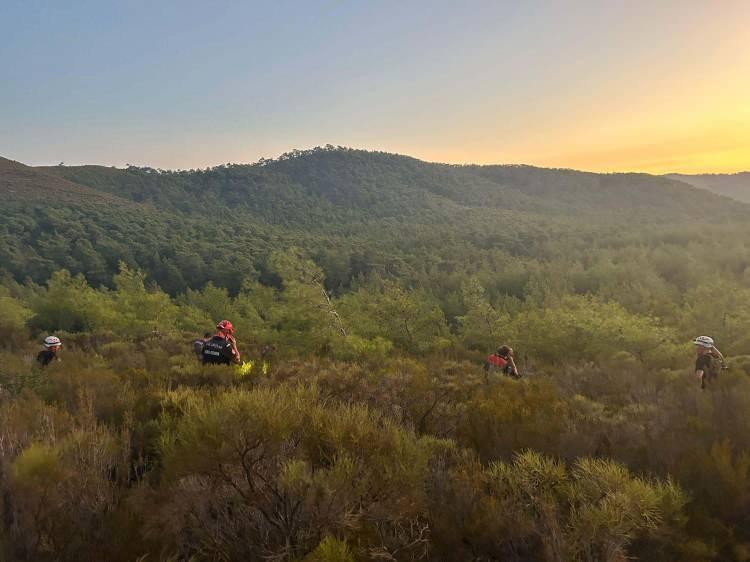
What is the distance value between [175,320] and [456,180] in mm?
140600

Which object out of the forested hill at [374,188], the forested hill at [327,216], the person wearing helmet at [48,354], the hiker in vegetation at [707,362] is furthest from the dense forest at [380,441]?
the forested hill at [374,188]

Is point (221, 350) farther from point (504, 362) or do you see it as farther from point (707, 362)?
point (707, 362)

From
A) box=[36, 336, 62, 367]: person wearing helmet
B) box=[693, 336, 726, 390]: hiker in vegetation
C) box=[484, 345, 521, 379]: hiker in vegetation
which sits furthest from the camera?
box=[484, 345, 521, 379]: hiker in vegetation

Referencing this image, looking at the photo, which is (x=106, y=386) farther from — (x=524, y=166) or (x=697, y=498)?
(x=524, y=166)

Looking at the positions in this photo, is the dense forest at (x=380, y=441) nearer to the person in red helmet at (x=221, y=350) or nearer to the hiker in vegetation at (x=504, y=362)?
the person in red helmet at (x=221, y=350)

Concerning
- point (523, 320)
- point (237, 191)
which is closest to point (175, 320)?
point (523, 320)

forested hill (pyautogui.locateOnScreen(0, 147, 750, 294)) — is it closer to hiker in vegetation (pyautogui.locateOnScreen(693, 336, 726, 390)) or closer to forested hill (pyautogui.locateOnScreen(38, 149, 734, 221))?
forested hill (pyautogui.locateOnScreen(38, 149, 734, 221))

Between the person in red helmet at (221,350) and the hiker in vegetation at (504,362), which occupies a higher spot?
the person in red helmet at (221,350)

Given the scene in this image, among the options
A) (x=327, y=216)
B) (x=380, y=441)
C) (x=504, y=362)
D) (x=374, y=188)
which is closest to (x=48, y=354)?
(x=380, y=441)

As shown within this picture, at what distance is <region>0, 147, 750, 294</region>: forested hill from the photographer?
52.0 metres

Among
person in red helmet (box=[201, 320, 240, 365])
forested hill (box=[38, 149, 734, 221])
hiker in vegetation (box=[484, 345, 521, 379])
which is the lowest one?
hiker in vegetation (box=[484, 345, 521, 379])

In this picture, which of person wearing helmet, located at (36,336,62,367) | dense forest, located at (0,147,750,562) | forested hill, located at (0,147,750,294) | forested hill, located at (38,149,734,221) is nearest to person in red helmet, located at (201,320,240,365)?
dense forest, located at (0,147,750,562)

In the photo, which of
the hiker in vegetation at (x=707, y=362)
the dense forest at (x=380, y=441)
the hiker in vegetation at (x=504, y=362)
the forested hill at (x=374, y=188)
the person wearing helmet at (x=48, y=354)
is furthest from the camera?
the forested hill at (x=374, y=188)

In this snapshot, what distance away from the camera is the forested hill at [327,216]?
52.0m
